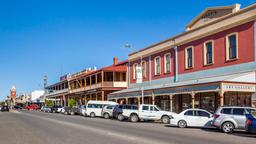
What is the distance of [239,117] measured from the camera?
20.7 m

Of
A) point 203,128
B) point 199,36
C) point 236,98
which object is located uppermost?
point 199,36

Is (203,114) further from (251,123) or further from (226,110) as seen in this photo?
(251,123)

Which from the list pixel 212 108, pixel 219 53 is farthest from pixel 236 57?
pixel 212 108

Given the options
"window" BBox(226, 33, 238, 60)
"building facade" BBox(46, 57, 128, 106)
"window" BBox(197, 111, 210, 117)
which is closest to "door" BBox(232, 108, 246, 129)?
"window" BBox(197, 111, 210, 117)

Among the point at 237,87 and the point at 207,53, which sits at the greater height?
→ the point at 207,53

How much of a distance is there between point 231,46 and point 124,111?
1119 centimetres

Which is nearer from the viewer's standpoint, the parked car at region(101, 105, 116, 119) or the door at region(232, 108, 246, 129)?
the door at region(232, 108, 246, 129)

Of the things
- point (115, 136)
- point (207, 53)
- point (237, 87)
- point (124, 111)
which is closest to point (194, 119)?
point (237, 87)

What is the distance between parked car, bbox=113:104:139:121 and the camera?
33531 mm

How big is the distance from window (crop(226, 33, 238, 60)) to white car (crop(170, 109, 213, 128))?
6.72 metres

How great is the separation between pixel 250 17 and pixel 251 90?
5387 millimetres

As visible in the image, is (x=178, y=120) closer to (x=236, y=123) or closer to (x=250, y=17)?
(x=236, y=123)

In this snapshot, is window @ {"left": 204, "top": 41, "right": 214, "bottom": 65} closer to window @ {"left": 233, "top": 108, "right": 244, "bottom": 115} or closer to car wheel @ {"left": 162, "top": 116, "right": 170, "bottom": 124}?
car wheel @ {"left": 162, "top": 116, "right": 170, "bottom": 124}

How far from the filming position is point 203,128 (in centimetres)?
2483
